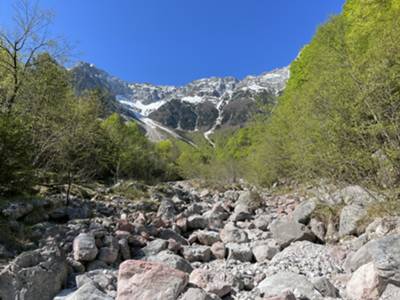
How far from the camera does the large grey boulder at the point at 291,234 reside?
6266 mm

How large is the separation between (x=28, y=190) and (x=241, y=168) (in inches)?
825

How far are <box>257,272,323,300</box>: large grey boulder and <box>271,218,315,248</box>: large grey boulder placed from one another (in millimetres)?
2036

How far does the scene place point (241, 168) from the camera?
Result: 2742 centimetres

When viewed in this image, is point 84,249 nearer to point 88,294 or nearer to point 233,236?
point 88,294

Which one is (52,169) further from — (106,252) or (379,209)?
(379,209)

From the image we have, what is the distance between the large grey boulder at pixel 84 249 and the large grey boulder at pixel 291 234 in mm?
3792

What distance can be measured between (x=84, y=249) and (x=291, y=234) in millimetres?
4155

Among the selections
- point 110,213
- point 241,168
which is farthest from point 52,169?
point 241,168

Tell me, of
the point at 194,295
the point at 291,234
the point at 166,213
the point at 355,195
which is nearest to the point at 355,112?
the point at 355,195

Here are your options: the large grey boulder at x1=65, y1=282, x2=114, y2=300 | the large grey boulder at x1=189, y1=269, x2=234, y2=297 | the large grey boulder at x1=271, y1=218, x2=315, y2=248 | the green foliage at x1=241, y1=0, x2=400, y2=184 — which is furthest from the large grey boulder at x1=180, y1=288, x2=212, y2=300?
the green foliage at x1=241, y1=0, x2=400, y2=184

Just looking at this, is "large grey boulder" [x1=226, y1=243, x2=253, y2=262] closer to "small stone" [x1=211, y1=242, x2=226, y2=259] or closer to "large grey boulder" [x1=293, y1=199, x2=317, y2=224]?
"small stone" [x1=211, y1=242, x2=226, y2=259]

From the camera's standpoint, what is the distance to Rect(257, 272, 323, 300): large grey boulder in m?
3.81

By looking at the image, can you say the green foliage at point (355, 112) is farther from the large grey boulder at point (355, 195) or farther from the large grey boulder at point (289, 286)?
the large grey boulder at point (289, 286)

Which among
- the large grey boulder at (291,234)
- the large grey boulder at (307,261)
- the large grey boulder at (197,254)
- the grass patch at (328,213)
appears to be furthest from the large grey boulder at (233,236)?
the grass patch at (328,213)
